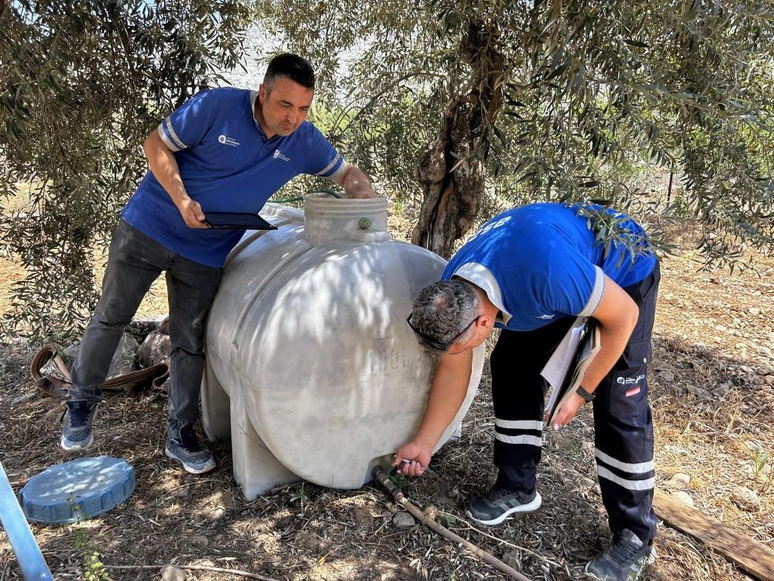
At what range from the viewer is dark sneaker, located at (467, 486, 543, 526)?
112 inches

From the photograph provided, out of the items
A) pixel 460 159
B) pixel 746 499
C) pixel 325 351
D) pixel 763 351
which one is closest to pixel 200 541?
pixel 325 351

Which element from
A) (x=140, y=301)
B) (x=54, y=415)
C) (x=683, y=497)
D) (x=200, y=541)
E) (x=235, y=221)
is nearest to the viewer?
(x=200, y=541)

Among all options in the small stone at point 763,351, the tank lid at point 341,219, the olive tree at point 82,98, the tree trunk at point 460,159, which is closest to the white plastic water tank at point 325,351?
the tank lid at point 341,219

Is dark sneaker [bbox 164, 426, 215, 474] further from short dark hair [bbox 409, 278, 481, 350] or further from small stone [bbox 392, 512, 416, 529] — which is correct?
short dark hair [bbox 409, 278, 481, 350]

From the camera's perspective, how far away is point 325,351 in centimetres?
252

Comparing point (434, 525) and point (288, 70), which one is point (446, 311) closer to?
point (434, 525)

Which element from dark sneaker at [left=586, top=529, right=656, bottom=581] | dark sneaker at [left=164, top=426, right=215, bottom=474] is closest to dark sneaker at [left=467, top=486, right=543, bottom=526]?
dark sneaker at [left=586, top=529, right=656, bottom=581]

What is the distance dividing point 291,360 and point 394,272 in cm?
60

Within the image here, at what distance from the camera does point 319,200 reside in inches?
114

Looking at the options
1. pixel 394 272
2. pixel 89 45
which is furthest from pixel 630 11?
pixel 89 45

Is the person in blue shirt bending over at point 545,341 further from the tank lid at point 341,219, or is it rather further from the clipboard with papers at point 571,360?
the tank lid at point 341,219

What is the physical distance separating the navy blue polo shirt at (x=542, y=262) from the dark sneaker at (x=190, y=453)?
1637mm

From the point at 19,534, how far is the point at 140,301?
1.30 metres

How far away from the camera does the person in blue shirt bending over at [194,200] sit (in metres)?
2.73
